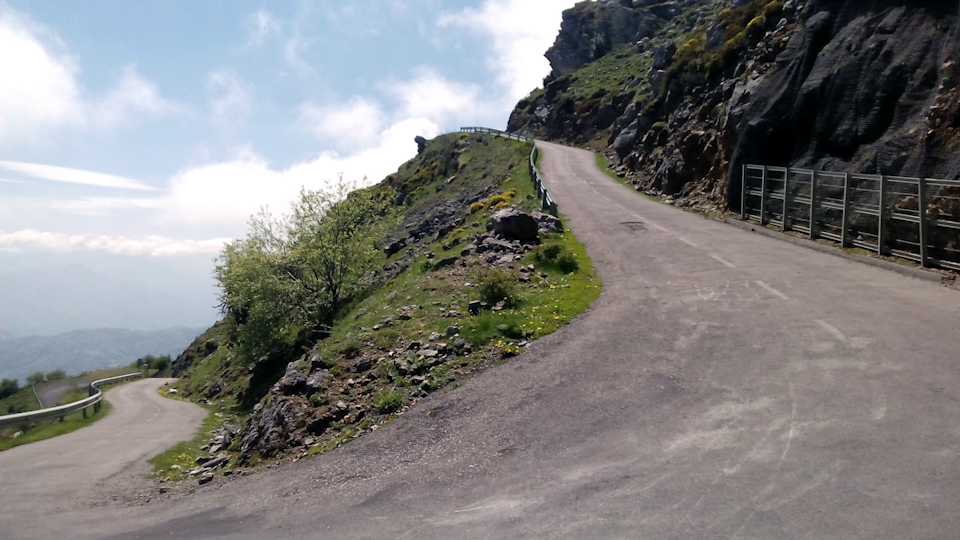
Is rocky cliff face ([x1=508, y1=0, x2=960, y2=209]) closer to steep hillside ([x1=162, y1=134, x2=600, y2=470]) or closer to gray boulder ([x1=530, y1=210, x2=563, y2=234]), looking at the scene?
gray boulder ([x1=530, y1=210, x2=563, y2=234])

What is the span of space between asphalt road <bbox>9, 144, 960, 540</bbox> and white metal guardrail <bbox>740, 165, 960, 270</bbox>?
212cm

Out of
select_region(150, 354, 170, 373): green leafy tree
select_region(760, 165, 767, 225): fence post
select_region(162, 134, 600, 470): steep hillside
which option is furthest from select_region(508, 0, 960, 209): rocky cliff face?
select_region(150, 354, 170, 373): green leafy tree

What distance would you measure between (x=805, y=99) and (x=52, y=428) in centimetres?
3119

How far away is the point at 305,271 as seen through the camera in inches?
985

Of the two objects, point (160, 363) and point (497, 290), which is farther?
point (160, 363)

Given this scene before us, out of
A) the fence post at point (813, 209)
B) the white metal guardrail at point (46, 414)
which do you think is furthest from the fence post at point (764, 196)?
the white metal guardrail at point (46, 414)

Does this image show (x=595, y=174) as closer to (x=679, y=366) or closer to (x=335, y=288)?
(x=335, y=288)

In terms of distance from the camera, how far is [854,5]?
2302 cm

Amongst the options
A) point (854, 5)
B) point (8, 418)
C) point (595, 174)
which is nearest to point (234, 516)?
point (8, 418)

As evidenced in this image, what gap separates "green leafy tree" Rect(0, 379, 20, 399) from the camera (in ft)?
259

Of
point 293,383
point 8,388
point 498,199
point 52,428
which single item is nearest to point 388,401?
point 293,383

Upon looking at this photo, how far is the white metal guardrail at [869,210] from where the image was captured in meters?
14.4

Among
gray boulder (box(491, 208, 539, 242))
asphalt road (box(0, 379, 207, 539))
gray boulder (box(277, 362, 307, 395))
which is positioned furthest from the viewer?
gray boulder (box(491, 208, 539, 242))

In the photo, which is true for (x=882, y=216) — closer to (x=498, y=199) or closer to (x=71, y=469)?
(x=71, y=469)
